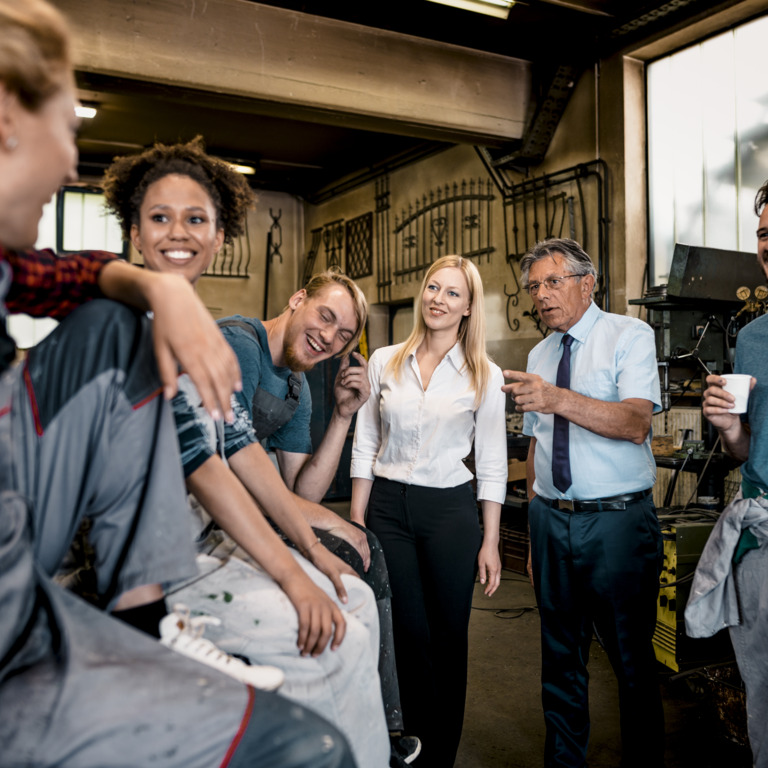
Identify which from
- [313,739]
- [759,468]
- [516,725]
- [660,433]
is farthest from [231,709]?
[660,433]

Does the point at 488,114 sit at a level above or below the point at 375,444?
above

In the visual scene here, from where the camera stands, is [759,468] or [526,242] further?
[526,242]

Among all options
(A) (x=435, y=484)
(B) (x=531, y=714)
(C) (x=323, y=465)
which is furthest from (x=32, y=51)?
(B) (x=531, y=714)

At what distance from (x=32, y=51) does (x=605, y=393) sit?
2108mm

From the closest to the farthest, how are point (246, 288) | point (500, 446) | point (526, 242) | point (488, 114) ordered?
point (500, 446)
point (488, 114)
point (526, 242)
point (246, 288)

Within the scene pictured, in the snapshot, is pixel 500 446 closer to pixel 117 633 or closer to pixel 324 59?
pixel 117 633

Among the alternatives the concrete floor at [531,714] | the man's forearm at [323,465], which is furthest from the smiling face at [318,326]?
the concrete floor at [531,714]

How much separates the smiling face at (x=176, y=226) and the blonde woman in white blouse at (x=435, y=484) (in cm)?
111

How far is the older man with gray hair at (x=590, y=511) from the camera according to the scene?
92.6 inches

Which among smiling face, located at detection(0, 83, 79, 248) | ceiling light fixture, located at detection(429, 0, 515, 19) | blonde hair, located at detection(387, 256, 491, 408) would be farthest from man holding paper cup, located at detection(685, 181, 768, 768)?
ceiling light fixture, located at detection(429, 0, 515, 19)

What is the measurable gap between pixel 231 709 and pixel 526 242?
20.7ft

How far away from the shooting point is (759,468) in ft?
6.82

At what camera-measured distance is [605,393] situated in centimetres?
254

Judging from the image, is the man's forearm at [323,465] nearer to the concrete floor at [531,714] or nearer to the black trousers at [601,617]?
the black trousers at [601,617]
